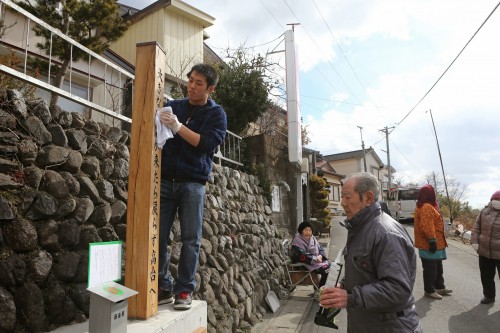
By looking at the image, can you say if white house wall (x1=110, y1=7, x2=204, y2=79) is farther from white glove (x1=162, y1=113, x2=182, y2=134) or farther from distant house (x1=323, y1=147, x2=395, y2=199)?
distant house (x1=323, y1=147, x2=395, y2=199)

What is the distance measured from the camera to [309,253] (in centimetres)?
Answer: 778

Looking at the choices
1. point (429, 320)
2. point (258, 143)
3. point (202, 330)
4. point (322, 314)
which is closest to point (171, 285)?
point (202, 330)

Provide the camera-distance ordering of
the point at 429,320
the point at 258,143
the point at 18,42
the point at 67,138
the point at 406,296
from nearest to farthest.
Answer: the point at 406,296
the point at 67,138
the point at 429,320
the point at 18,42
the point at 258,143

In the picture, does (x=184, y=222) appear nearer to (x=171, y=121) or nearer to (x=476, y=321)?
(x=171, y=121)

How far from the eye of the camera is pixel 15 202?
2740 millimetres

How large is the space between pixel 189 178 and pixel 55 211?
118 centimetres

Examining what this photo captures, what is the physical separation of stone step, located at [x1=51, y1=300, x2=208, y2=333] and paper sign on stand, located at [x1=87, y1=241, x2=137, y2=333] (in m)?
0.22

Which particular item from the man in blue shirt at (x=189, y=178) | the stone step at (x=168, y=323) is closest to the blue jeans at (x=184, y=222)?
the man in blue shirt at (x=189, y=178)

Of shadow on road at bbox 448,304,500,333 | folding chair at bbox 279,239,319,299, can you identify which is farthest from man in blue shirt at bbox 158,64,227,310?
folding chair at bbox 279,239,319,299

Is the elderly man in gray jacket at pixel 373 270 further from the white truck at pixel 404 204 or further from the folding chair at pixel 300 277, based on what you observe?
the white truck at pixel 404 204

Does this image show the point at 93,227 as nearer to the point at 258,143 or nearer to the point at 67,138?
the point at 67,138

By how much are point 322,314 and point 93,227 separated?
7.30ft

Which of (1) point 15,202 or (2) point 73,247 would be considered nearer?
(1) point 15,202

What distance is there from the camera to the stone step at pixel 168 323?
7.72ft
